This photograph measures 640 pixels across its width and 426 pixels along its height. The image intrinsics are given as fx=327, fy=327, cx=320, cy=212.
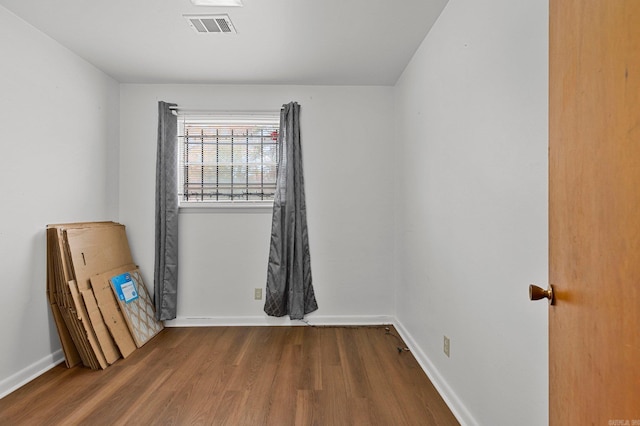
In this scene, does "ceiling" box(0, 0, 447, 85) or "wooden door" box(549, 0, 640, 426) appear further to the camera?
"ceiling" box(0, 0, 447, 85)

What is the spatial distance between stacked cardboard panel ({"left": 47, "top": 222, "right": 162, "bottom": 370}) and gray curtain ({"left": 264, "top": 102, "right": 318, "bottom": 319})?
51.1 inches

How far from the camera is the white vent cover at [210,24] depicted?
218cm

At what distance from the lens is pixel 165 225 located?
10.7 feet

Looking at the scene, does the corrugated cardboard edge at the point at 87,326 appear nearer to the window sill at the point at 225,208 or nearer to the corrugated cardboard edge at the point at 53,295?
the corrugated cardboard edge at the point at 53,295

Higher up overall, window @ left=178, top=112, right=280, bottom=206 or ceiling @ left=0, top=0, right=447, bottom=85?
ceiling @ left=0, top=0, right=447, bottom=85

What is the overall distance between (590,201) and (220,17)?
231cm

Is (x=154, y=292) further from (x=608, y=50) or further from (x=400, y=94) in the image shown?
(x=608, y=50)

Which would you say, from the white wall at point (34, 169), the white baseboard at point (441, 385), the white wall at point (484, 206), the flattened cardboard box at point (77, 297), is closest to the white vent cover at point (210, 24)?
the white wall at point (34, 169)

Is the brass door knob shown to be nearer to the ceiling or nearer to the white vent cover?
the ceiling

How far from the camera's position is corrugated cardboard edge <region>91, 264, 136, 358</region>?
262 cm

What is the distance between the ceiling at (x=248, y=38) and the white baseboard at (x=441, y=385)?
7.83 ft

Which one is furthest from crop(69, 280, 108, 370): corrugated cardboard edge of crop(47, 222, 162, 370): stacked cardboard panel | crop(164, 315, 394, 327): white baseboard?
crop(164, 315, 394, 327): white baseboard

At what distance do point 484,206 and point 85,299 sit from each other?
9.22 feet

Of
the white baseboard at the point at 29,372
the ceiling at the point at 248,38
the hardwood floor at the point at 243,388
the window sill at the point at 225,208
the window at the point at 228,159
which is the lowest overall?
the hardwood floor at the point at 243,388
